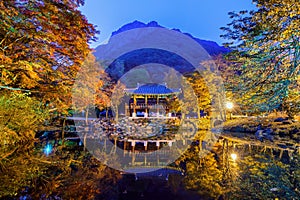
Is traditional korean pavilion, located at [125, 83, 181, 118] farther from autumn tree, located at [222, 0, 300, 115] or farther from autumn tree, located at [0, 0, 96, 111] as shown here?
autumn tree, located at [222, 0, 300, 115]

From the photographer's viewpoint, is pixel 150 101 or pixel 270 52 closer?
pixel 270 52

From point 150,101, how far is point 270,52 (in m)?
11.3

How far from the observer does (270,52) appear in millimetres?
4941

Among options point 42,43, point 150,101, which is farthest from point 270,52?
point 150,101

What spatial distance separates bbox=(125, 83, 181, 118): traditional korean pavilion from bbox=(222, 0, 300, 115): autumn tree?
29.3 ft

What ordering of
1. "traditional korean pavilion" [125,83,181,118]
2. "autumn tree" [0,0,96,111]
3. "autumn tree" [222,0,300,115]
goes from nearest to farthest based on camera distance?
"autumn tree" [0,0,96,111], "autumn tree" [222,0,300,115], "traditional korean pavilion" [125,83,181,118]

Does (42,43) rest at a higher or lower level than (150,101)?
higher

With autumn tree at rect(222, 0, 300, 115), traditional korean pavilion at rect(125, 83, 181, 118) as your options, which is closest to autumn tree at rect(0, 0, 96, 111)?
autumn tree at rect(222, 0, 300, 115)

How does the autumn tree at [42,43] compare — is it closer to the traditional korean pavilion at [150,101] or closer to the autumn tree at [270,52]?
the autumn tree at [270,52]

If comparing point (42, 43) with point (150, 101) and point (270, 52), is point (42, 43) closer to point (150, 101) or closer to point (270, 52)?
point (270, 52)

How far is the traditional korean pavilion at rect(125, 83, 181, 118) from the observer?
14531 millimetres

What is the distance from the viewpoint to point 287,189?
3.20 meters

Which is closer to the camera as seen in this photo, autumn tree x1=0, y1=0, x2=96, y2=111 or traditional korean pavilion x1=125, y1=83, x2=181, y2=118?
autumn tree x1=0, y1=0, x2=96, y2=111

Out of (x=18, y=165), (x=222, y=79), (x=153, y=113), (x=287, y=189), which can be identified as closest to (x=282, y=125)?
(x=222, y=79)
